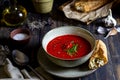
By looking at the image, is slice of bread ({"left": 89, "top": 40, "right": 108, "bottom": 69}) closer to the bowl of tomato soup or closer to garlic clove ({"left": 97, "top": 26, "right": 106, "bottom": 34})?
the bowl of tomato soup

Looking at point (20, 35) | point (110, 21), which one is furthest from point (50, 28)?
point (110, 21)

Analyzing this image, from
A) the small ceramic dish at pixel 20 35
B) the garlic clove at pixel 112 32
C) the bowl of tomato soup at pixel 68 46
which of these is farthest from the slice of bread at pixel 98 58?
the small ceramic dish at pixel 20 35

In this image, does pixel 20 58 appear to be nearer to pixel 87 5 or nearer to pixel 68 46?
pixel 68 46

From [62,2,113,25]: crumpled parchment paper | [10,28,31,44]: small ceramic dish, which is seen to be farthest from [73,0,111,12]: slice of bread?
[10,28,31,44]: small ceramic dish

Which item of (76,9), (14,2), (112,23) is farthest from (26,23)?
(112,23)

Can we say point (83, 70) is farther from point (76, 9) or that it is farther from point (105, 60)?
point (76, 9)

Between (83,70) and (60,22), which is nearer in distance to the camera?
(83,70)

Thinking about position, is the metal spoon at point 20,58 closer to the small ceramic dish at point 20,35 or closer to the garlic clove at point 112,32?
the small ceramic dish at point 20,35

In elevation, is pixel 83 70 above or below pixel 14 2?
below
